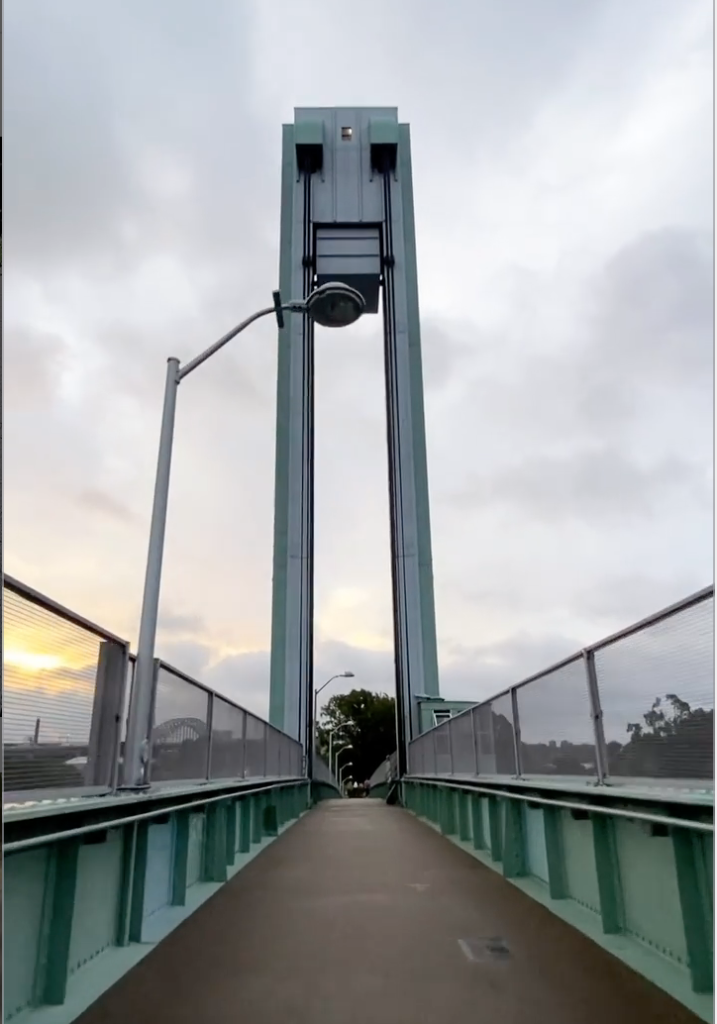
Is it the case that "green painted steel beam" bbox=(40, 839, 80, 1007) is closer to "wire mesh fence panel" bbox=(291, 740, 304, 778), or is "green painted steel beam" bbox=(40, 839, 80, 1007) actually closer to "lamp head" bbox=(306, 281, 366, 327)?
"lamp head" bbox=(306, 281, 366, 327)

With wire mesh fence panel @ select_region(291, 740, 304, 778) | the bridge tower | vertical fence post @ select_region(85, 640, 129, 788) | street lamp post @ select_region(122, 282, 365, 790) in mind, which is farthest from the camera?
the bridge tower

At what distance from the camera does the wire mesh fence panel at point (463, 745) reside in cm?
909

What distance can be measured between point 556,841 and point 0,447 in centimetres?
476

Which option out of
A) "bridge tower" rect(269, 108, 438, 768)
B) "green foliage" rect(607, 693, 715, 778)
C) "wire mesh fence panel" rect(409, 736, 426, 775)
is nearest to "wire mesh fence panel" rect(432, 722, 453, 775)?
"wire mesh fence panel" rect(409, 736, 426, 775)

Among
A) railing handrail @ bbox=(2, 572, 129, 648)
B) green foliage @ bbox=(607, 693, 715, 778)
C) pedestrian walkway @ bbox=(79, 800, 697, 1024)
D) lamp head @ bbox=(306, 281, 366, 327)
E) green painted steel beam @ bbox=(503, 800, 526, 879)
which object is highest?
lamp head @ bbox=(306, 281, 366, 327)

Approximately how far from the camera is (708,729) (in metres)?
3.24

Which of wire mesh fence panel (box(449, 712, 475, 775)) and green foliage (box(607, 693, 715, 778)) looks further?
wire mesh fence panel (box(449, 712, 475, 775))

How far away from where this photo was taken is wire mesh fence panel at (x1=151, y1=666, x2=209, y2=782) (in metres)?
5.50

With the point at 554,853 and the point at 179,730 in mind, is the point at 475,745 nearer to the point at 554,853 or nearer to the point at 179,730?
the point at 554,853

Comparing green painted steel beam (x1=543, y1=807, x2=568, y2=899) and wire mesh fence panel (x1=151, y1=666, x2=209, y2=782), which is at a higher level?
wire mesh fence panel (x1=151, y1=666, x2=209, y2=782)

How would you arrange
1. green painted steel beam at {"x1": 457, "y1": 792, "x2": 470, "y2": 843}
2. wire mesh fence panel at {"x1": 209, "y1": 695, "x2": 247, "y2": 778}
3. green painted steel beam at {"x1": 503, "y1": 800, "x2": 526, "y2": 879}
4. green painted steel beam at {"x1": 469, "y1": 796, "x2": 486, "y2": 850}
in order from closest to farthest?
green painted steel beam at {"x1": 503, "y1": 800, "x2": 526, "y2": 879} → wire mesh fence panel at {"x1": 209, "y1": 695, "x2": 247, "y2": 778} → green painted steel beam at {"x1": 469, "y1": 796, "x2": 486, "y2": 850} → green painted steel beam at {"x1": 457, "y1": 792, "x2": 470, "y2": 843}

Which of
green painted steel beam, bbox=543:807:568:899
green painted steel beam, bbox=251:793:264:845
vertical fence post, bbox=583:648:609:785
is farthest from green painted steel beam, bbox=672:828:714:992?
green painted steel beam, bbox=251:793:264:845

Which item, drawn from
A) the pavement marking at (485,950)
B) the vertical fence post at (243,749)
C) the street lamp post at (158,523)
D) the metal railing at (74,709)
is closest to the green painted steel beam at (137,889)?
the street lamp post at (158,523)

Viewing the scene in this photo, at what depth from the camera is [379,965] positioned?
4.20 m
